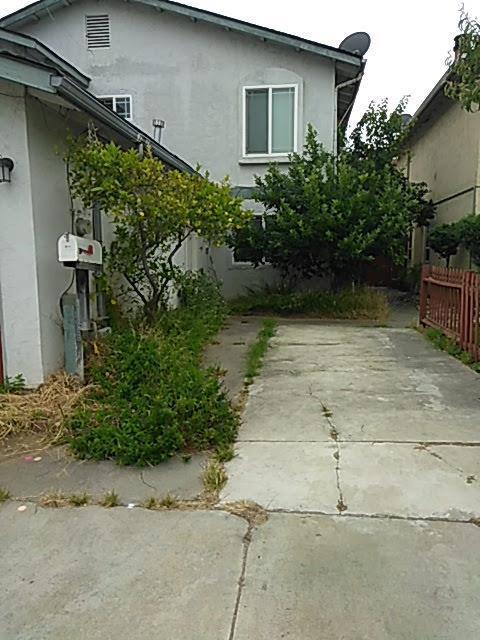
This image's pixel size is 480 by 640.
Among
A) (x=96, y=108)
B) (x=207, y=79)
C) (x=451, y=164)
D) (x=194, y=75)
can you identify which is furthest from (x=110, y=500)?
(x=451, y=164)

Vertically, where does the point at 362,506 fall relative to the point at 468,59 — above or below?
below

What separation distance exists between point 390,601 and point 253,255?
10.3 metres

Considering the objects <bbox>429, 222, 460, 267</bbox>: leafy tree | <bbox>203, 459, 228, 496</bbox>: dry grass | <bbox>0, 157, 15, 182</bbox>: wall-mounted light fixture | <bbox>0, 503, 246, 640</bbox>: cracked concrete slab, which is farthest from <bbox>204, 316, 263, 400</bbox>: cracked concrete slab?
<bbox>429, 222, 460, 267</bbox>: leafy tree

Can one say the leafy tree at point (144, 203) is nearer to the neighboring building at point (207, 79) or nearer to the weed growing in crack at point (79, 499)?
the weed growing in crack at point (79, 499)

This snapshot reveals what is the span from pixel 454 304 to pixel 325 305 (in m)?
4.22

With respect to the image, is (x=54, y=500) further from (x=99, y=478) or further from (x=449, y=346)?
(x=449, y=346)

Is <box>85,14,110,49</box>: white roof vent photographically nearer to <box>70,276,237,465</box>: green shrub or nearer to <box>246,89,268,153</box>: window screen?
<box>246,89,268,153</box>: window screen

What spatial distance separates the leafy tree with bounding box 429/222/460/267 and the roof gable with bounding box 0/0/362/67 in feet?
15.3

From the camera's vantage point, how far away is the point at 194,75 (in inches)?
524

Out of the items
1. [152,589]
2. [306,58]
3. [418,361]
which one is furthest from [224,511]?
[306,58]

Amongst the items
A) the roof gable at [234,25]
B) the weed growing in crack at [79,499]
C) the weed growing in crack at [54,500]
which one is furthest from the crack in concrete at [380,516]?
the roof gable at [234,25]

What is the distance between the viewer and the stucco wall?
534 inches

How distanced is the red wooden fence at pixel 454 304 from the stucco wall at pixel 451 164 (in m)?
4.86

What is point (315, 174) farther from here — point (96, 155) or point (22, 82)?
point (22, 82)
